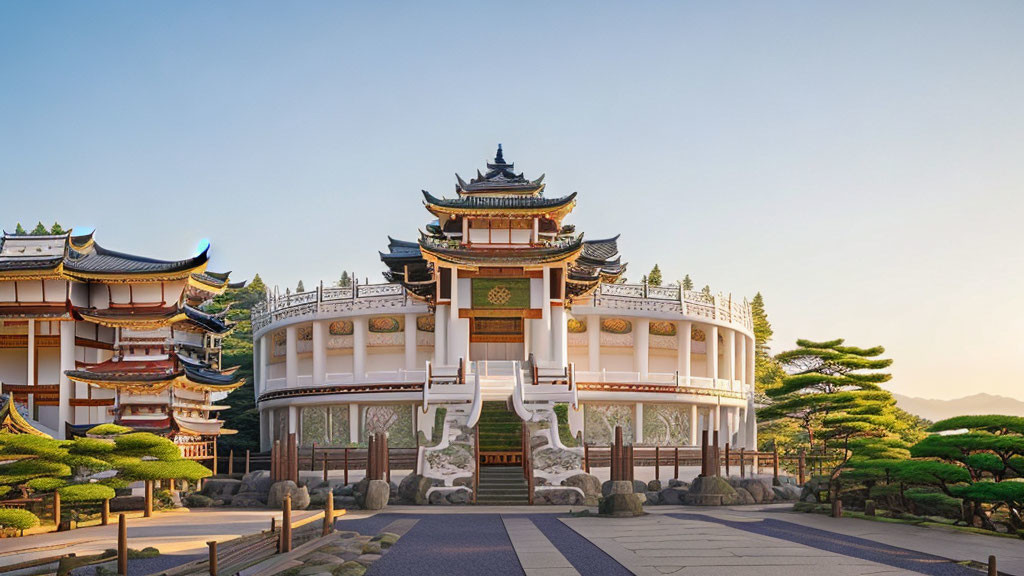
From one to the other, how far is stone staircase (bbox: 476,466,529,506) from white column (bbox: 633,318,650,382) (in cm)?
1885

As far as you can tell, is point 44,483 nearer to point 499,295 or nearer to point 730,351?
point 499,295

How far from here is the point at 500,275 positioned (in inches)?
1778

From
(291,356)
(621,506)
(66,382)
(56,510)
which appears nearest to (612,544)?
(621,506)

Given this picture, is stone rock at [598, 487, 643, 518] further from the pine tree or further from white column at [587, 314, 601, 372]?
the pine tree

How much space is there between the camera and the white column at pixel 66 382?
119ft

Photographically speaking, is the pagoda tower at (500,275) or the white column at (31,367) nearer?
the white column at (31,367)

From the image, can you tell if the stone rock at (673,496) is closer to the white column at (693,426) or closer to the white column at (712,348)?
the white column at (693,426)

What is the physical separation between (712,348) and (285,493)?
99.4ft

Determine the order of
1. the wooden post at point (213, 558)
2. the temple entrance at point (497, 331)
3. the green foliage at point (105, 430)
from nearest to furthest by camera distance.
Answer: the wooden post at point (213, 558) < the green foliage at point (105, 430) < the temple entrance at point (497, 331)

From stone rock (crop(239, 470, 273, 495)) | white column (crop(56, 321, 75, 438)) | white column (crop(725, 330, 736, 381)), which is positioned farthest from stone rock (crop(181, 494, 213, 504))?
white column (crop(725, 330, 736, 381))

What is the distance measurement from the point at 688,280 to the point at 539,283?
138 feet

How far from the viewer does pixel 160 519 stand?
91.0 feet

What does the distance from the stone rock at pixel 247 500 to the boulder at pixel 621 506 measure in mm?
12893

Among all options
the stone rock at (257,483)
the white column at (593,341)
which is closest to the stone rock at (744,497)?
the stone rock at (257,483)
